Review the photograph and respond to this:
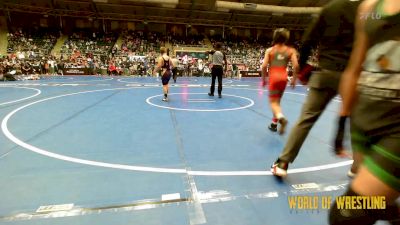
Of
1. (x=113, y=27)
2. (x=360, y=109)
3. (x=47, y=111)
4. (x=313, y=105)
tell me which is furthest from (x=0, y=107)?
(x=113, y=27)

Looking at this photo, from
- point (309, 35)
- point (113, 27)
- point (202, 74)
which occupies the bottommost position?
point (202, 74)

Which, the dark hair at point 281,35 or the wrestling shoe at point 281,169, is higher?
the dark hair at point 281,35

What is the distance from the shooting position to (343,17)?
8.22ft

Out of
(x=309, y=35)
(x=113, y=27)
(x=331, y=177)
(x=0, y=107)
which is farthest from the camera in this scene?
(x=113, y=27)

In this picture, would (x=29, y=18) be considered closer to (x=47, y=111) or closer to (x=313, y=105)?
(x=47, y=111)

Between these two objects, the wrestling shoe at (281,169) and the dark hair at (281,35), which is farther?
the dark hair at (281,35)

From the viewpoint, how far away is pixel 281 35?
4527mm

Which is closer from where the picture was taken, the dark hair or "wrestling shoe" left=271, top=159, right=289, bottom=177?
"wrestling shoe" left=271, top=159, right=289, bottom=177

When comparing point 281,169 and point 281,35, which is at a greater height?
point 281,35

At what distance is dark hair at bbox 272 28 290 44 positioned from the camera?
450 centimetres

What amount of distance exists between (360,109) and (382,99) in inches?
5.2

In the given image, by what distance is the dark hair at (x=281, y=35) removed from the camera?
Result: 14.8 ft

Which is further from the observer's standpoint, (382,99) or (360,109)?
(360,109)

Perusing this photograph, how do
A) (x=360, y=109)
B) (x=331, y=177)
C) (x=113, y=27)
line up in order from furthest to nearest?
(x=113, y=27)
(x=331, y=177)
(x=360, y=109)
